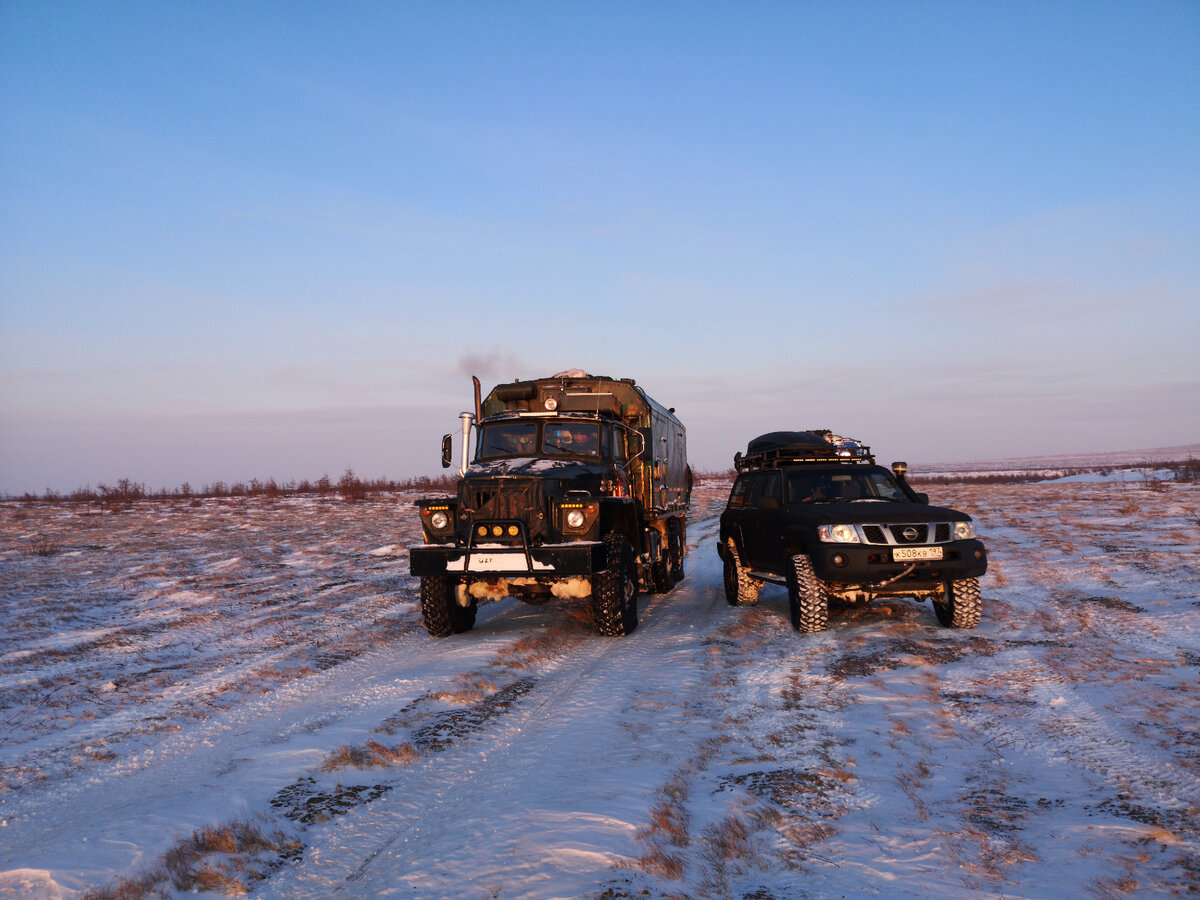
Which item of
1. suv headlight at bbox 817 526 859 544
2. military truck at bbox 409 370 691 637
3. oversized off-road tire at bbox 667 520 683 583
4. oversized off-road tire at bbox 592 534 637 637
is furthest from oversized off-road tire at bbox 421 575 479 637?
oversized off-road tire at bbox 667 520 683 583

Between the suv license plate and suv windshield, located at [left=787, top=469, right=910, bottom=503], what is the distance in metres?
1.39

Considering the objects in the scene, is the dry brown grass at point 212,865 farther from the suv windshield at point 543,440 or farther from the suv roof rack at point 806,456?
the suv roof rack at point 806,456

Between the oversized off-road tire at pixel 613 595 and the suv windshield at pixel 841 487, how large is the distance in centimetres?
224

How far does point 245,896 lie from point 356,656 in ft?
15.3

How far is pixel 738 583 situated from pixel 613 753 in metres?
5.94

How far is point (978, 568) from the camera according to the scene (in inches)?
290

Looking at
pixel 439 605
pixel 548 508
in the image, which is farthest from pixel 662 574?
pixel 439 605

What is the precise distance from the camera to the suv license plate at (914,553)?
731 cm

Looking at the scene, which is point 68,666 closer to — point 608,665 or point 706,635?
point 608,665

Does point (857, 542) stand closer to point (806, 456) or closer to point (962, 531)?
point (962, 531)

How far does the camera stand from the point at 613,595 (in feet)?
27.0

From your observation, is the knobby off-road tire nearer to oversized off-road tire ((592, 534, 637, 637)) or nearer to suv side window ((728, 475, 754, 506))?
suv side window ((728, 475, 754, 506))

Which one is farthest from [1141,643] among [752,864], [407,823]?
[407,823]

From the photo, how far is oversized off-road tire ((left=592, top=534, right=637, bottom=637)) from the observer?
8211 millimetres
